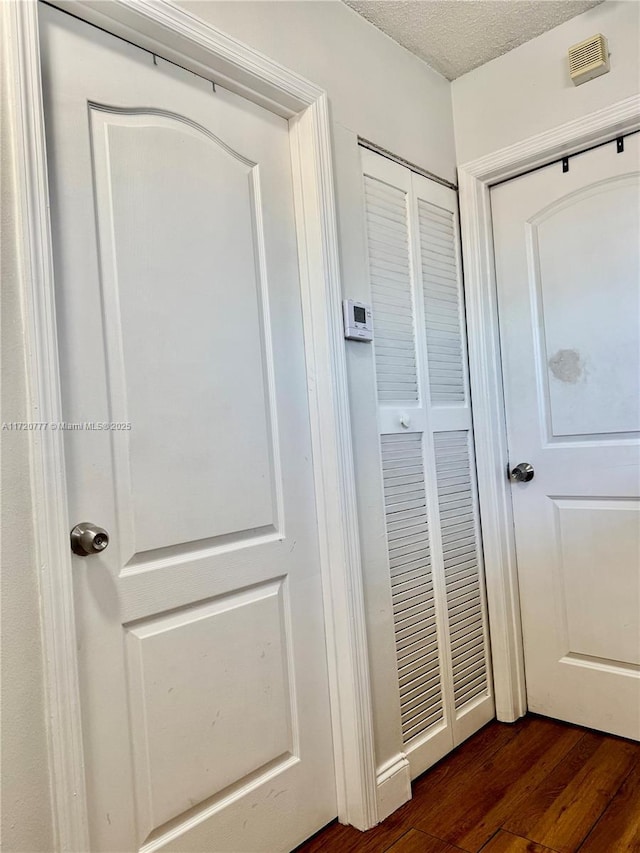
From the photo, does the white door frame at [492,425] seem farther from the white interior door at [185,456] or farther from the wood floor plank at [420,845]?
the white interior door at [185,456]

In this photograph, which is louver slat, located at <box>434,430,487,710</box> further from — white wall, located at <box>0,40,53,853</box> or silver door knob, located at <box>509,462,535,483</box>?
white wall, located at <box>0,40,53,853</box>

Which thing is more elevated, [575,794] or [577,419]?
[577,419]

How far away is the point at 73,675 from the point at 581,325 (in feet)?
5.94

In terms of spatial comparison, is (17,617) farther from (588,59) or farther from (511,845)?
(588,59)

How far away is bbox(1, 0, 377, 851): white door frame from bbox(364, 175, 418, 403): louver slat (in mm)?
214

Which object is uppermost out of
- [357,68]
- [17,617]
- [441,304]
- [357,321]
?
[357,68]

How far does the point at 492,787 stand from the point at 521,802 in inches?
4.0

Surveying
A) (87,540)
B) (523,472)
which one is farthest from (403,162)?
(87,540)

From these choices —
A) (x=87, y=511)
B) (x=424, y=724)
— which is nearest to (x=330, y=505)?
(x=87, y=511)

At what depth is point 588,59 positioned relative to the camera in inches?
72.1

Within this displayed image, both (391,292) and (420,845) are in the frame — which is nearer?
(420,845)

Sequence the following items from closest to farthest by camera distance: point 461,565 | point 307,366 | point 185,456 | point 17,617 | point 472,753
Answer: point 17,617, point 185,456, point 307,366, point 472,753, point 461,565

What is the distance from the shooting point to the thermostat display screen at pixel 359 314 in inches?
65.8

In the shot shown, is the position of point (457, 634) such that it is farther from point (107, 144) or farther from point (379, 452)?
point (107, 144)
